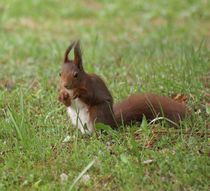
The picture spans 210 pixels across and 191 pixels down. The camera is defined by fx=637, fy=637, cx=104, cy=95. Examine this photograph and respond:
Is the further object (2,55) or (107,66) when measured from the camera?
(2,55)

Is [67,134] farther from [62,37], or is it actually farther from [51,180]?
[62,37]

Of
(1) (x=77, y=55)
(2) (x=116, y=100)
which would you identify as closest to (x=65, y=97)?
(1) (x=77, y=55)

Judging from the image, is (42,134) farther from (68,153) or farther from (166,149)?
(166,149)

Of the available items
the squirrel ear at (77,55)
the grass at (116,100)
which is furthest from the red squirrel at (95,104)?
the grass at (116,100)

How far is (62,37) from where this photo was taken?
965cm

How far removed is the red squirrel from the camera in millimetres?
4699

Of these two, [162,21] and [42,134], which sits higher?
[42,134]

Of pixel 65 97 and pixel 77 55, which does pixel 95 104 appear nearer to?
pixel 65 97

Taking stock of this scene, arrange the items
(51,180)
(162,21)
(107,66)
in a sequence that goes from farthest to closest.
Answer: (162,21) < (107,66) < (51,180)

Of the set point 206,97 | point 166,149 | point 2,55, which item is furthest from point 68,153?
point 2,55

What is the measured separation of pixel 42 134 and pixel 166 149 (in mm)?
999

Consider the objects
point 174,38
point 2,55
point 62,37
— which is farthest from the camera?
point 62,37

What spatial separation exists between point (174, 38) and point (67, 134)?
440cm

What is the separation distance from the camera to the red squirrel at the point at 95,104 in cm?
470
